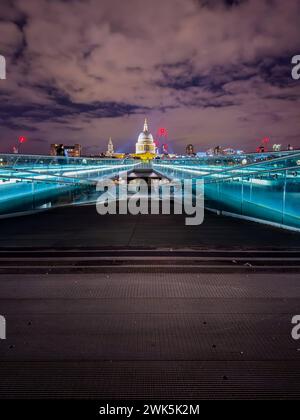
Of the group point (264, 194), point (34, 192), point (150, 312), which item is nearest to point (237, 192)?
point (264, 194)

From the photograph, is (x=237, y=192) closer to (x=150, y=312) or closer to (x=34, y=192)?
(x=34, y=192)

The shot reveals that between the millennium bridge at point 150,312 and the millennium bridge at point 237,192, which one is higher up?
the millennium bridge at point 237,192

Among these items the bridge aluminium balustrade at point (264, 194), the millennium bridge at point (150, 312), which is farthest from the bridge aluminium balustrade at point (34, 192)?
the bridge aluminium balustrade at point (264, 194)

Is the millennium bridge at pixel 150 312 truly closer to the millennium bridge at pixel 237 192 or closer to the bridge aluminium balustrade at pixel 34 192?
the millennium bridge at pixel 237 192

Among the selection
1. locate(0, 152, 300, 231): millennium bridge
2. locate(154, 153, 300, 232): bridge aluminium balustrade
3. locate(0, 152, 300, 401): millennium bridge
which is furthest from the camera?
locate(0, 152, 300, 231): millennium bridge

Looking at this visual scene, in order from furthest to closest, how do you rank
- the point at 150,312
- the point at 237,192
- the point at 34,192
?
the point at 237,192, the point at 34,192, the point at 150,312

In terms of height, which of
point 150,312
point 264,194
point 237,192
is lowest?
point 150,312

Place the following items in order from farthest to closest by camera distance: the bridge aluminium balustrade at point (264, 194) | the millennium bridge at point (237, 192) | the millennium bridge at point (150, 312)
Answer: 1. the millennium bridge at point (237, 192)
2. the bridge aluminium balustrade at point (264, 194)
3. the millennium bridge at point (150, 312)

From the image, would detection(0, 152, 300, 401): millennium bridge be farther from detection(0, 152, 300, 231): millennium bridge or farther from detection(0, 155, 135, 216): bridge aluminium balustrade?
detection(0, 155, 135, 216): bridge aluminium balustrade

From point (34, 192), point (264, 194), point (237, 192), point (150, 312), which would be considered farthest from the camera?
point (237, 192)

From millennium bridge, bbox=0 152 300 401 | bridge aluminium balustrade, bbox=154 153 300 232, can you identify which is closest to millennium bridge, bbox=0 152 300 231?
bridge aluminium balustrade, bbox=154 153 300 232

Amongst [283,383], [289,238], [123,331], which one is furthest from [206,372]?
[289,238]
